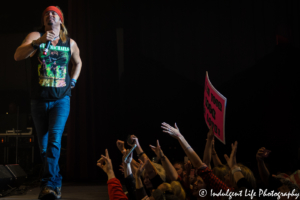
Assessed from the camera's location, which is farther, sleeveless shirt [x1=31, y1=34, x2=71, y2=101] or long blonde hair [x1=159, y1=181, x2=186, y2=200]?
sleeveless shirt [x1=31, y1=34, x2=71, y2=101]

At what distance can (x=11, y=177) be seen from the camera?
253 cm

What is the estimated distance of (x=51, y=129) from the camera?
6.38 ft

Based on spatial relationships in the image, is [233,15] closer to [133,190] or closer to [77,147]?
[77,147]

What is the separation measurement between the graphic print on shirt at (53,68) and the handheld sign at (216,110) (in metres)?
1.65

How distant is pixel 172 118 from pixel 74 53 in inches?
91.1

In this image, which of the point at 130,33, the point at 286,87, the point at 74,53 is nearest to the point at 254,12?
the point at 286,87

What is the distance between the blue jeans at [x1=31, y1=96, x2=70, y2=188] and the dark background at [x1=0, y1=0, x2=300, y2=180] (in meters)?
2.25

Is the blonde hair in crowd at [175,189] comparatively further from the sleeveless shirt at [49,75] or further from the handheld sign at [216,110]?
the handheld sign at [216,110]

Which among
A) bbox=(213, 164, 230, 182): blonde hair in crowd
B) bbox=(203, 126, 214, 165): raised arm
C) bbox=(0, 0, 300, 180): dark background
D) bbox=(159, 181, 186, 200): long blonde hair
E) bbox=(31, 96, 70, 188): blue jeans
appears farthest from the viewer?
bbox=(0, 0, 300, 180): dark background

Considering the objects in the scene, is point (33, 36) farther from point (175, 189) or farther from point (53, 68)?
point (175, 189)

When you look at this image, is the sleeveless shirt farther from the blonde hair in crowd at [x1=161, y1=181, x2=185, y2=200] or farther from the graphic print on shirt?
the blonde hair in crowd at [x1=161, y1=181, x2=185, y2=200]

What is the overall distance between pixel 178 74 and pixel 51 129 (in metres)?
2.71

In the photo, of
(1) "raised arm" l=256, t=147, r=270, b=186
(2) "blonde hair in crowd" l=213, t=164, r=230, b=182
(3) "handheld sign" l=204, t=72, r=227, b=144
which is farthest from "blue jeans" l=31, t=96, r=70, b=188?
(3) "handheld sign" l=204, t=72, r=227, b=144

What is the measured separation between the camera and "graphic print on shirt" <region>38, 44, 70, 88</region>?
1979 millimetres
